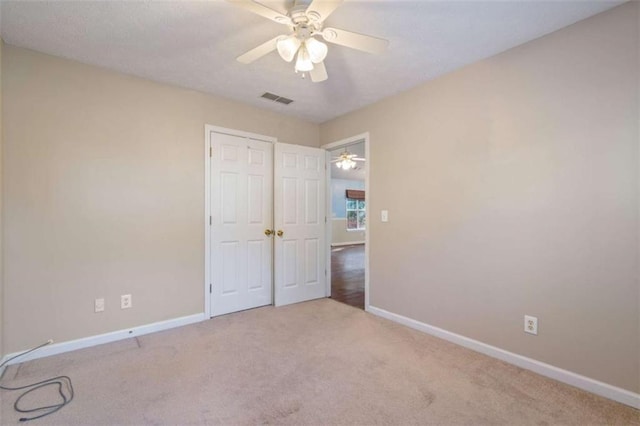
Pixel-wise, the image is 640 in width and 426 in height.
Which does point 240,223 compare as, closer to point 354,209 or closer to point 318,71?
point 318,71

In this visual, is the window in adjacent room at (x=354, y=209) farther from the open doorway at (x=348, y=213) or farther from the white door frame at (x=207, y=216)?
A: the white door frame at (x=207, y=216)

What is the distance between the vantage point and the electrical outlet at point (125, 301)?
Result: 8.82 ft

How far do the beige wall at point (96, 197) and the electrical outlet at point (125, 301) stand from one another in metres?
0.05

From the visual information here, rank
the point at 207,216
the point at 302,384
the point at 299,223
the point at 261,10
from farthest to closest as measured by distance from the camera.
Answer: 1. the point at 299,223
2. the point at 207,216
3. the point at 302,384
4. the point at 261,10

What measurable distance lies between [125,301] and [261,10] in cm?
269

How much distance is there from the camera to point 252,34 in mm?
2104

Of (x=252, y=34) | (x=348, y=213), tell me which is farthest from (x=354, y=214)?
(x=252, y=34)

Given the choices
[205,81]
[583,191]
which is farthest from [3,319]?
[583,191]

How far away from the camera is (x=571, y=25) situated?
6.50 feet

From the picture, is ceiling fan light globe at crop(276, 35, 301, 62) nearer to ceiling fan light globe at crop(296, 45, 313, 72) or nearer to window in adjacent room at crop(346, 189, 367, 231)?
ceiling fan light globe at crop(296, 45, 313, 72)

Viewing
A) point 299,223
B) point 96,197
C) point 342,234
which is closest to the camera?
point 96,197

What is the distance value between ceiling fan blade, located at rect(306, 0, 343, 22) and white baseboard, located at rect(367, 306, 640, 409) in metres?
2.69

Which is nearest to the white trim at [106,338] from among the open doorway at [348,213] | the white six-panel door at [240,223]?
the white six-panel door at [240,223]

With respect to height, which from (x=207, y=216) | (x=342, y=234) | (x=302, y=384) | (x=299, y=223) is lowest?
(x=302, y=384)
